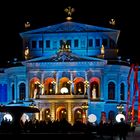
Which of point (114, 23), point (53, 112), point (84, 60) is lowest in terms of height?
point (53, 112)

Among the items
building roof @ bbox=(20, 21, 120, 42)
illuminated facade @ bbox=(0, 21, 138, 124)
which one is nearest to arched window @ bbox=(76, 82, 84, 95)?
illuminated facade @ bbox=(0, 21, 138, 124)

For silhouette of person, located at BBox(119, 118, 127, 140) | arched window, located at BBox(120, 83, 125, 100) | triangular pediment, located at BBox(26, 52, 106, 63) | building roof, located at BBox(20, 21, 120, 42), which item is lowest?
silhouette of person, located at BBox(119, 118, 127, 140)

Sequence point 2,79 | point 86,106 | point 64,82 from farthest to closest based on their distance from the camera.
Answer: point 2,79 < point 64,82 < point 86,106

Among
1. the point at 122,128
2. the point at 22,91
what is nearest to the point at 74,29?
the point at 22,91

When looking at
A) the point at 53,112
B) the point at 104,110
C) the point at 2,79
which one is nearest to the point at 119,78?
the point at 104,110

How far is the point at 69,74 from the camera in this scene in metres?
96.9

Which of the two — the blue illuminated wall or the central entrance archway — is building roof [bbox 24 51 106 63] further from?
the blue illuminated wall

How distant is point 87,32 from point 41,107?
14.5 metres

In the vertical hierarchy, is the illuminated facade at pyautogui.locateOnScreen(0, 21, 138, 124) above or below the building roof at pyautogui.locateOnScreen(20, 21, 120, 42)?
below

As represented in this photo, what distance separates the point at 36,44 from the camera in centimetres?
10356

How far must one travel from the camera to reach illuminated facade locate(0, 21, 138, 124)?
94812 mm

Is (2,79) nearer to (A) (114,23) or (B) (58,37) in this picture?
(B) (58,37)

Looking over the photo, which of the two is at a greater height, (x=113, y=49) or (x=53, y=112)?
(x=113, y=49)

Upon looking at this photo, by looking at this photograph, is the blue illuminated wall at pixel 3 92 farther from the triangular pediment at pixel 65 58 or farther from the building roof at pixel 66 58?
the building roof at pixel 66 58
